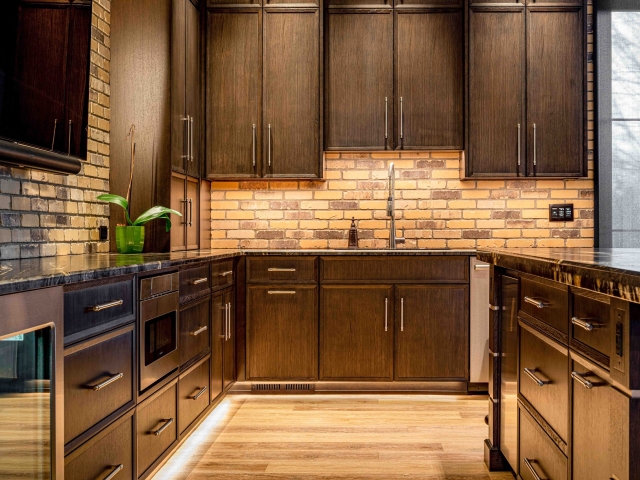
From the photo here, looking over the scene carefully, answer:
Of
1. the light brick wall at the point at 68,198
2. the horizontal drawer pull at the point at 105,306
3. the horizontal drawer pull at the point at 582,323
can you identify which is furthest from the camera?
the light brick wall at the point at 68,198

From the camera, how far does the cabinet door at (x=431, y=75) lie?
395 centimetres

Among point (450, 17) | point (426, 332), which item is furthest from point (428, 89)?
point (426, 332)

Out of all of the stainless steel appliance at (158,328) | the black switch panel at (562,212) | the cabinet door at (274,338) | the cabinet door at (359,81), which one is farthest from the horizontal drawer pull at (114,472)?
the black switch panel at (562,212)

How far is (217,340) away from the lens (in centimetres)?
319

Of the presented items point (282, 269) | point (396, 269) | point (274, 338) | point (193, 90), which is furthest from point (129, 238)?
point (396, 269)

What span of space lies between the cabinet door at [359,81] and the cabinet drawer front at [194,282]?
148 cm

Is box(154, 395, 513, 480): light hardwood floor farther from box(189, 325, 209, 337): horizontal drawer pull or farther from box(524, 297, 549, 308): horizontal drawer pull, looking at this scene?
box(524, 297, 549, 308): horizontal drawer pull

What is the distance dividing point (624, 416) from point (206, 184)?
337cm

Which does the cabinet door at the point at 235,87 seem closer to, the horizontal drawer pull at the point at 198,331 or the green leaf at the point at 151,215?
the green leaf at the point at 151,215

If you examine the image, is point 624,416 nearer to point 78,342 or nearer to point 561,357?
point 561,357

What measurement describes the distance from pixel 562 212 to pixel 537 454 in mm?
2686

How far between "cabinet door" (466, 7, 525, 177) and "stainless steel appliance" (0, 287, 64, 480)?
310cm

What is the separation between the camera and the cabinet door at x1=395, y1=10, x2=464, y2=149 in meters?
3.95

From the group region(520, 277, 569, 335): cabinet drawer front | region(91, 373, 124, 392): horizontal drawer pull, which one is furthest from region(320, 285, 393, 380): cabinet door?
region(91, 373, 124, 392): horizontal drawer pull
